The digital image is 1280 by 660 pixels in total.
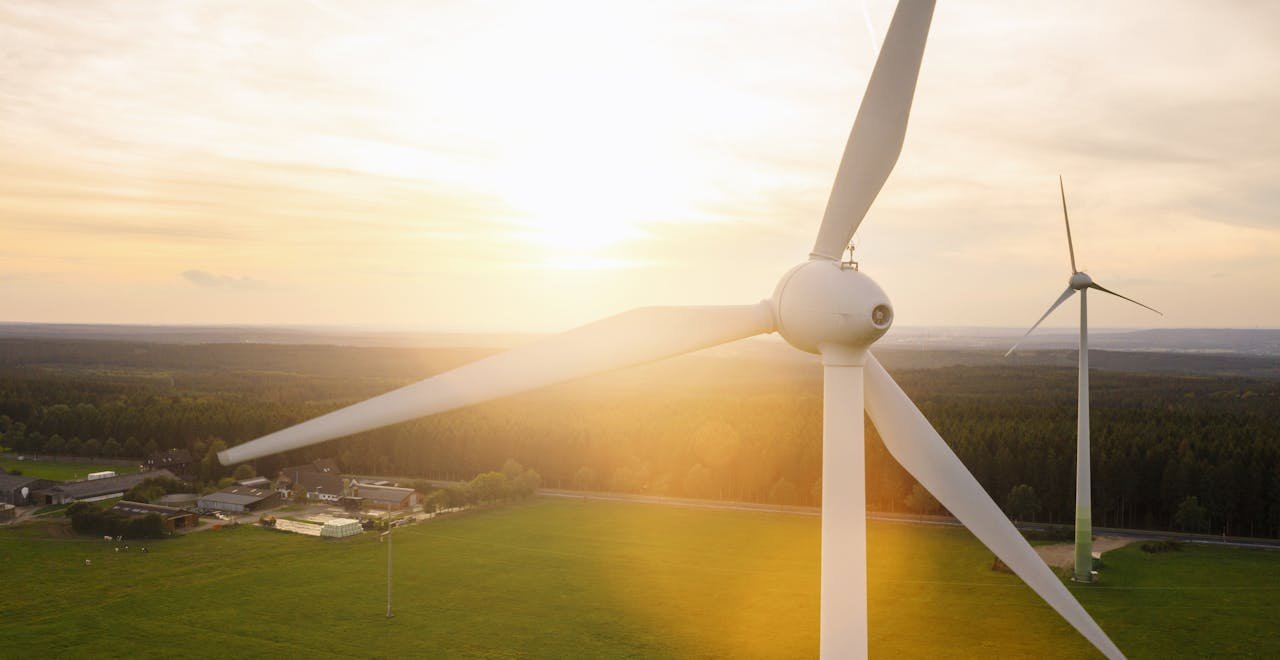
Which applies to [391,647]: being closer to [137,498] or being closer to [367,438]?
[137,498]

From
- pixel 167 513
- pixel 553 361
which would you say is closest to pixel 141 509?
pixel 167 513

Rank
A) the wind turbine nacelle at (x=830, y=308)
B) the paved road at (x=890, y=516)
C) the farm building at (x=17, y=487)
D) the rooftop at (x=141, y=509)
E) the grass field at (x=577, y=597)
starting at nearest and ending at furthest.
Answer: the wind turbine nacelle at (x=830, y=308)
the grass field at (x=577, y=597)
the paved road at (x=890, y=516)
the rooftop at (x=141, y=509)
the farm building at (x=17, y=487)

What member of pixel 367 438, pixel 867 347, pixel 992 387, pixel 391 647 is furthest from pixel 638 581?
pixel 992 387

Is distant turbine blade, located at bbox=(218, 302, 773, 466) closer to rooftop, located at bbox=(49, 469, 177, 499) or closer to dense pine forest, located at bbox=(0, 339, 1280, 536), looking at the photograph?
dense pine forest, located at bbox=(0, 339, 1280, 536)

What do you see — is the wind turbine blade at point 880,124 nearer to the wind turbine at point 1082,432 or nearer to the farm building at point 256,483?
the wind turbine at point 1082,432

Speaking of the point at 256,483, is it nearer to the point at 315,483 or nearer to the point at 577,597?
the point at 315,483

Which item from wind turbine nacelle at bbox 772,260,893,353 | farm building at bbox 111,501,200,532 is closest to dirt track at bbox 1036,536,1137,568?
wind turbine nacelle at bbox 772,260,893,353

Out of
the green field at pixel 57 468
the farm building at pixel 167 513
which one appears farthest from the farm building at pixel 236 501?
the green field at pixel 57 468
